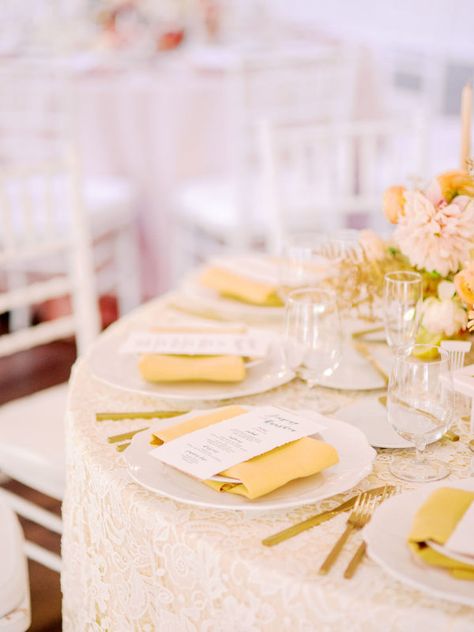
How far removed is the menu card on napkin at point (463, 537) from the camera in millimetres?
889

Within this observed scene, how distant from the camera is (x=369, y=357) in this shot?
1.50 m

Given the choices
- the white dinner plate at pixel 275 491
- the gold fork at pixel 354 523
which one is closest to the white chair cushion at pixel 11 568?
the white dinner plate at pixel 275 491

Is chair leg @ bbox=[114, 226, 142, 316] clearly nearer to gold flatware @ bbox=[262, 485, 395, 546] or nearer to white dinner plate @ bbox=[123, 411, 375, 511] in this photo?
white dinner plate @ bbox=[123, 411, 375, 511]

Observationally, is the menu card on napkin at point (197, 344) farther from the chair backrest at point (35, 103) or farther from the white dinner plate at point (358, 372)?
the chair backrest at point (35, 103)

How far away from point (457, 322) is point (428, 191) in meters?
0.20

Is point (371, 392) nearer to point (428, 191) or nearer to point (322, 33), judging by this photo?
point (428, 191)

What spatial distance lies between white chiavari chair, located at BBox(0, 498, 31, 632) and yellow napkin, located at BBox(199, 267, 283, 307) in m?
0.62

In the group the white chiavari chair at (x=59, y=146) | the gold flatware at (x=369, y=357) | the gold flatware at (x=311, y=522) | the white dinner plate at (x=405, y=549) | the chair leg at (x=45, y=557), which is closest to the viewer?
the white dinner plate at (x=405, y=549)

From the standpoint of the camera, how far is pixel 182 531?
1.01 m

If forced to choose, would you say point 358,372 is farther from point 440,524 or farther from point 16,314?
point 16,314

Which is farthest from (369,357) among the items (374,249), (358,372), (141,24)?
(141,24)

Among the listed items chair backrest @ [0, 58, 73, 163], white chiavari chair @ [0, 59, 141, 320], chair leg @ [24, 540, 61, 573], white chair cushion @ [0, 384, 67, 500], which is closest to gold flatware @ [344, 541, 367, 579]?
white chair cushion @ [0, 384, 67, 500]

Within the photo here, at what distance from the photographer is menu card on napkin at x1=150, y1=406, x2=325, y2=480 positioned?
1075mm

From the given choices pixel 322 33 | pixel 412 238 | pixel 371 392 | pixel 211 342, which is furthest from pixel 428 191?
pixel 322 33
